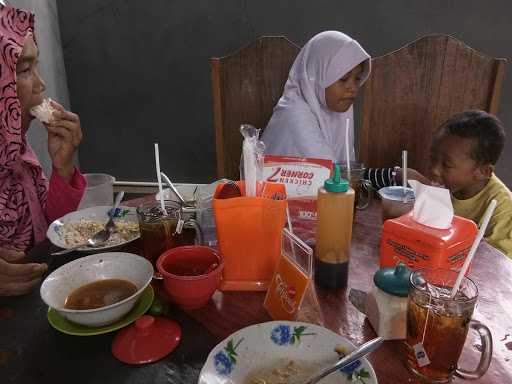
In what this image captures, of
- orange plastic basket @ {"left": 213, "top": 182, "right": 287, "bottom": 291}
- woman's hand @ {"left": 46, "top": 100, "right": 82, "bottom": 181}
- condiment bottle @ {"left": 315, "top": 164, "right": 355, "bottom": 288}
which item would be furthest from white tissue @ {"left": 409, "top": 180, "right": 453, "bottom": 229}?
woman's hand @ {"left": 46, "top": 100, "right": 82, "bottom": 181}

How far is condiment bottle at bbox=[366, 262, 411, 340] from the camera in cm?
66

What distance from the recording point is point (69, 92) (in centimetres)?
295

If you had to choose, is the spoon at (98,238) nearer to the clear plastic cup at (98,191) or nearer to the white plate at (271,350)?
the white plate at (271,350)

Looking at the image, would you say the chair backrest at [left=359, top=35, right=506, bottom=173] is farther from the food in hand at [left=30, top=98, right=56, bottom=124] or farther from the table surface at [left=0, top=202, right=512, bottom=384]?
the food in hand at [left=30, top=98, right=56, bottom=124]

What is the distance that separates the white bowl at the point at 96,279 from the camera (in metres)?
0.68

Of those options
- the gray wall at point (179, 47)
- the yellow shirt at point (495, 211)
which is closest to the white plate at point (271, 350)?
the yellow shirt at point (495, 211)

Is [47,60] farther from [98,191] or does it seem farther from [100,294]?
[100,294]

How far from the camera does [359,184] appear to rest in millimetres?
1140

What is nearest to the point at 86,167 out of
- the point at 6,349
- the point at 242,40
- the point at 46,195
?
the point at 242,40

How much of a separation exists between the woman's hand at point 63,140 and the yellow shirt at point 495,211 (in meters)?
1.29

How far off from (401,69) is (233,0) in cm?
130

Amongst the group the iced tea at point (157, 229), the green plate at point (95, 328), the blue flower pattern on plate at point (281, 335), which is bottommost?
the green plate at point (95, 328)

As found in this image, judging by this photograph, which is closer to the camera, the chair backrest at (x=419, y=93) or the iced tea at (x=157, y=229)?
the iced tea at (x=157, y=229)

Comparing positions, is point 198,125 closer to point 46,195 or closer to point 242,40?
point 242,40
